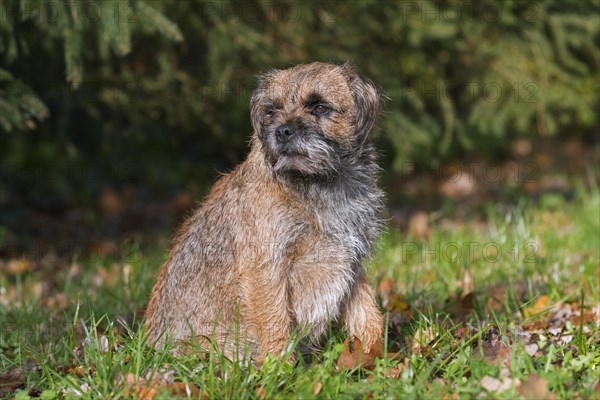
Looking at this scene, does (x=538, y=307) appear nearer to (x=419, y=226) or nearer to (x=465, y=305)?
(x=465, y=305)

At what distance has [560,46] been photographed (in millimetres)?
8602

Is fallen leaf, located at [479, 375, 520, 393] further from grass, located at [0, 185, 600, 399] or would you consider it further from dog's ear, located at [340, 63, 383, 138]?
dog's ear, located at [340, 63, 383, 138]

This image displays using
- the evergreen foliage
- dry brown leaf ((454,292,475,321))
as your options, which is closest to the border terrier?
dry brown leaf ((454,292,475,321))

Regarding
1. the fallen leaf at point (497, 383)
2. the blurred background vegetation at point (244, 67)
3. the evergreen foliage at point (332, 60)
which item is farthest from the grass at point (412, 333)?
the evergreen foliage at point (332, 60)

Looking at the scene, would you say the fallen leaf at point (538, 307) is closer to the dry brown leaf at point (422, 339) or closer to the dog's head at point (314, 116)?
the dry brown leaf at point (422, 339)

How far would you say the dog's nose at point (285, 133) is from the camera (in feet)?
12.6

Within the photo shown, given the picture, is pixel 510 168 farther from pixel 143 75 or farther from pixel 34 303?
pixel 34 303

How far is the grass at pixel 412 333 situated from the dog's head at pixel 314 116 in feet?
2.93

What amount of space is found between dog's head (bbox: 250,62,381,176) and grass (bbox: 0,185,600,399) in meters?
0.89

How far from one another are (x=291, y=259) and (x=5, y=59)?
13.0 ft

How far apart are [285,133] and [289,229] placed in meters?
0.49

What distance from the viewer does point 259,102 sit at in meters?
4.16

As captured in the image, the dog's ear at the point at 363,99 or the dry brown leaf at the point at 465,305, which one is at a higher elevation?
the dog's ear at the point at 363,99

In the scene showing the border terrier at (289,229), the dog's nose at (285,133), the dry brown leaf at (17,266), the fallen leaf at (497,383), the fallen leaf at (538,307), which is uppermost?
the dog's nose at (285,133)
